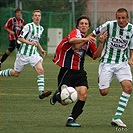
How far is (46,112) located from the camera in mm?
12250

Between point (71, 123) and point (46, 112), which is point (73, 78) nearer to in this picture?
point (71, 123)

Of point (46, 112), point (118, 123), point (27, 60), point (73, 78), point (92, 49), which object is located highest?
point (92, 49)

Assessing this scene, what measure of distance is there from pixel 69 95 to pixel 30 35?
219 inches

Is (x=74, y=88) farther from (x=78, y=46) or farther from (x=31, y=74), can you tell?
(x=31, y=74)

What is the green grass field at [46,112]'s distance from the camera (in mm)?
10234

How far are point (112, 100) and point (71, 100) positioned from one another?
13.0ft

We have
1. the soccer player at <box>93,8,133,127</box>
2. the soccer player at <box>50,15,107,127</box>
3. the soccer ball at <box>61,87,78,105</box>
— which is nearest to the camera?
the soccer ball at <box>61,87,78,105</box>

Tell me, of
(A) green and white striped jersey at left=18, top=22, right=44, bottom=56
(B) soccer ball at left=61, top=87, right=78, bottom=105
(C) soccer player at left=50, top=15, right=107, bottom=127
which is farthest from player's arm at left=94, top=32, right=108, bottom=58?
(A) green and white striped jersey at left=18, top=22, right=44, bottom=56

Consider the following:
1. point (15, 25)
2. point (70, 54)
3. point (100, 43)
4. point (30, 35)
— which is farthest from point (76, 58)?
point (15, 25)

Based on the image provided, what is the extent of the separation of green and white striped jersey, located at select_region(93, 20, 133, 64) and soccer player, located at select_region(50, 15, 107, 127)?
228 mm

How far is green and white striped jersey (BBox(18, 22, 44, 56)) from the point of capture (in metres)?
15.7

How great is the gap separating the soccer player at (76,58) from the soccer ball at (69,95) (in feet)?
0.53

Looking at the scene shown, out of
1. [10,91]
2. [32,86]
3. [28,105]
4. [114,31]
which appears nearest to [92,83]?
[32,86]

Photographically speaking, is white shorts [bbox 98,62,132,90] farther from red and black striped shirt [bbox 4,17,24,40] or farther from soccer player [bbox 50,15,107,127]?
red and black striped shirt [bbox 4,17,24,40]
